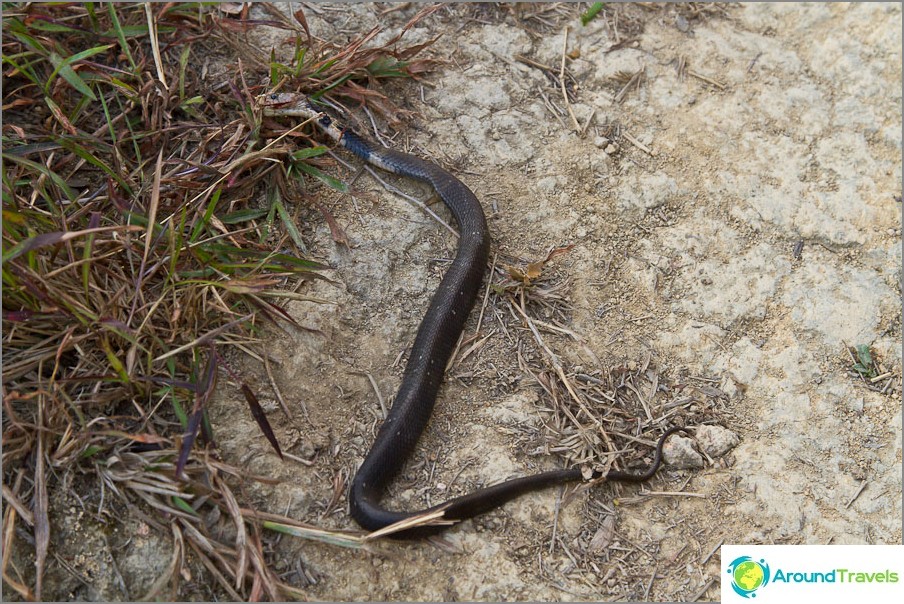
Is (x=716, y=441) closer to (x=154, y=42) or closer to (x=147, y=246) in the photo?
(x=147, y=246)

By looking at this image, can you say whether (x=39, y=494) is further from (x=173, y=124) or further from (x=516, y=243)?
(x=516, y=243)

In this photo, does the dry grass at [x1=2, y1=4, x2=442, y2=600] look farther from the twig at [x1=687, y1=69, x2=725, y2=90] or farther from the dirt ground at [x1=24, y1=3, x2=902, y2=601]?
the twig at [x1=687, y1=69, x2=725, y2=90]

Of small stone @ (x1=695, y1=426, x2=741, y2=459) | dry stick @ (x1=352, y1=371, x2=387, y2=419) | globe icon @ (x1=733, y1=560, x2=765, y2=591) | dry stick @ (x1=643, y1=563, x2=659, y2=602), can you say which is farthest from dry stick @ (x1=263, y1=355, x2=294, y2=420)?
globe icon @ (x1=733, y1=560, x2=765, y2=591)

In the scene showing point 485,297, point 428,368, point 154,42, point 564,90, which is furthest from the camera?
point 564,90

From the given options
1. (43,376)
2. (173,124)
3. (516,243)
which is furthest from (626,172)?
(43,376)

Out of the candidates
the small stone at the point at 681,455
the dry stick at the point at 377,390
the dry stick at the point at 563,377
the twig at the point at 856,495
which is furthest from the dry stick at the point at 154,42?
the twig at the point at 856,495

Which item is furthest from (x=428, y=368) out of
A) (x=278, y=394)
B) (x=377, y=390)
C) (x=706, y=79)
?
(x=706, y=79)
